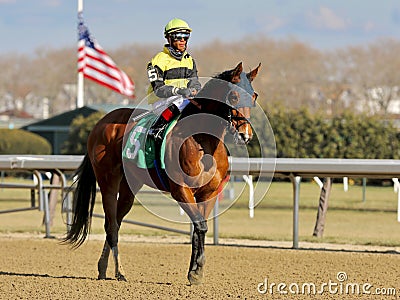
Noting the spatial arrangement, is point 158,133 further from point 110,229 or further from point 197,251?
point 110,229

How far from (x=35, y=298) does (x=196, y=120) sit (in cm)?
184

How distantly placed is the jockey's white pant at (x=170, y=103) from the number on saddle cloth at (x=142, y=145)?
7 centimetres

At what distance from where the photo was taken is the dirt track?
6.01 metres

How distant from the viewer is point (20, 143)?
2988cm

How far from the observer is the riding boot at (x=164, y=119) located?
6.55 m

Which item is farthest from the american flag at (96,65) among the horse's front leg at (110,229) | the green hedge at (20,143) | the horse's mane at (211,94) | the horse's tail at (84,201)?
the horse's mane at (211,94)

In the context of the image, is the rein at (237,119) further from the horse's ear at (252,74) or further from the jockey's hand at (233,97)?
the horse's ear at (252,74)

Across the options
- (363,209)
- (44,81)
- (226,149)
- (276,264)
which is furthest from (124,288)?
(44,81)

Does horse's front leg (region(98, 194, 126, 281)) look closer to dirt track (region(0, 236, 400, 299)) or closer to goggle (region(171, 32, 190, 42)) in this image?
dirt track (region(0, 236, 400, 299))

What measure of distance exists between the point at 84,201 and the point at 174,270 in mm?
1160

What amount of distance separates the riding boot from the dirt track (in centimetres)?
120

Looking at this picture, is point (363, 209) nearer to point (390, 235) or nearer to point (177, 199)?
point (390, 235)

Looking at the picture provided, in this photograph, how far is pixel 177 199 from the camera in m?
6.44

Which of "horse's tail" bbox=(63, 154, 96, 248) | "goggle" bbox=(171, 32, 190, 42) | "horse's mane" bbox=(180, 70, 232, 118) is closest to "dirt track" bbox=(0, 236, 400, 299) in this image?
"horse's tail" bbox=(63, 154, 96, 248)
